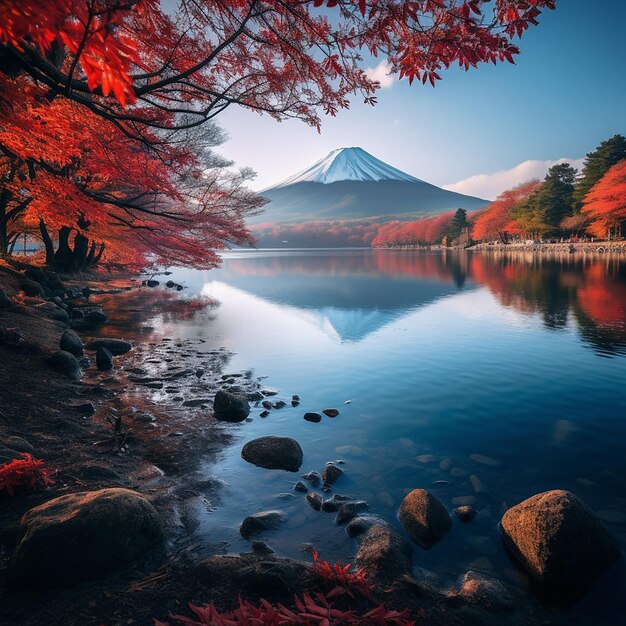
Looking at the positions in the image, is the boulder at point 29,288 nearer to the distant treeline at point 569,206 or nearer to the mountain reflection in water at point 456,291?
the mountain reflection in water at point 456,291

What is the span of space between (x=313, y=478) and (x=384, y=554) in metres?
1.58

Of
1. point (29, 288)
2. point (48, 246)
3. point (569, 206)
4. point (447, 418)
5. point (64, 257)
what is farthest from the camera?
point (569, 206)

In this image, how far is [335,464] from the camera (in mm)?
5316

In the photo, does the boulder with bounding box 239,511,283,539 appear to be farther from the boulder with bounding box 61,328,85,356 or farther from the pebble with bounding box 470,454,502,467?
the boulder with bounding box 61,328,85,356

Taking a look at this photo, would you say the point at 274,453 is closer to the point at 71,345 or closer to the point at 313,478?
the point at 313,478

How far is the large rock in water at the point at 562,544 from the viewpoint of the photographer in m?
3.35

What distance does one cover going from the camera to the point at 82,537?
9.50 ft

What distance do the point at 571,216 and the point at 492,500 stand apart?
6127 cm

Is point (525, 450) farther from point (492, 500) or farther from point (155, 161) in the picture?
point (155, 161)

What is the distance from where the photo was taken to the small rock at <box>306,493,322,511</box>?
14.2ft

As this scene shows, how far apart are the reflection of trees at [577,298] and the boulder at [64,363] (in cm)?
1375

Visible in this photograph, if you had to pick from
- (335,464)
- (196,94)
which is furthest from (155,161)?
(335,464)

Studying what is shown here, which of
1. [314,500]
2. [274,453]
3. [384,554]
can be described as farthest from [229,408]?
[384,554]

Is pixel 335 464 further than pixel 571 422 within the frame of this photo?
No
